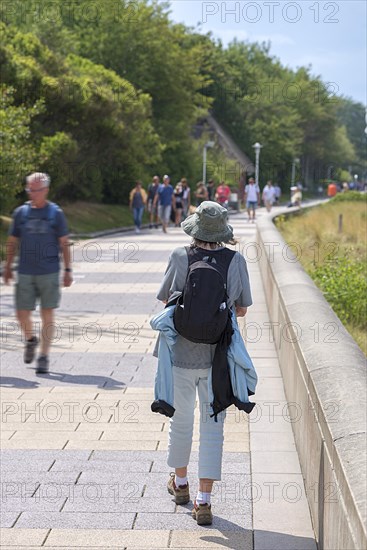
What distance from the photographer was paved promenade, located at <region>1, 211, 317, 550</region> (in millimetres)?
4980

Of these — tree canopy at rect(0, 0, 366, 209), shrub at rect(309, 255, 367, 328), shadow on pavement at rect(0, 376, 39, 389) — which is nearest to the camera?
shadow on pavement at rect(0, 376, 39, 389)

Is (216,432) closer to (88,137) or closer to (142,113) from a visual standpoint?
(88,137)

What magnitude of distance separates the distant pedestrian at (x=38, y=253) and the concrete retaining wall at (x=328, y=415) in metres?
2.22

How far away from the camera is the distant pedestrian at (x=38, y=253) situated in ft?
28.3

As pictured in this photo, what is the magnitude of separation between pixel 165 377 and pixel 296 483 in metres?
1.17

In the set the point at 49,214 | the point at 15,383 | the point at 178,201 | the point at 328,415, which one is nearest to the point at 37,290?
the point at 49,214

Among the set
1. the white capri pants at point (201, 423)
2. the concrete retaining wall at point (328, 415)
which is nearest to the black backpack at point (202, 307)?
the white capri pants at point (201, 423)

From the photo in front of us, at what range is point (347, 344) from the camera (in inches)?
226

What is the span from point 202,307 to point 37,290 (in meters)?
4.38

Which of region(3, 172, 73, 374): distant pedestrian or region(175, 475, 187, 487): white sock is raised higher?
region(3, 172, 73, 374): distant pedestrian

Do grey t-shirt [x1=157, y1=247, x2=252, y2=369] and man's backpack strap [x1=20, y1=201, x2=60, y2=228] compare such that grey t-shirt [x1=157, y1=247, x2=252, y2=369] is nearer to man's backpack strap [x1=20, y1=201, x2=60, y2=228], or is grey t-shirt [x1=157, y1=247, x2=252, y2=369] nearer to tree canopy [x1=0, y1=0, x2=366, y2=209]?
man's backpack strap [x1=20, y1=201, x2=60, y2=228]

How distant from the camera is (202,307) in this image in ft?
16.0

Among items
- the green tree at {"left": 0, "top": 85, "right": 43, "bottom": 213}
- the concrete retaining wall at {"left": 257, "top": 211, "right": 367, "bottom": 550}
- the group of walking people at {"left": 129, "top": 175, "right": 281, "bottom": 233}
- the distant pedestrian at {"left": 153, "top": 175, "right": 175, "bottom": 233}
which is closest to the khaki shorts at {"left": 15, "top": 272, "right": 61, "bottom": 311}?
the concrete retaining wall at {"left": 257, "top": 211, "right": 367, "bottom": 550}

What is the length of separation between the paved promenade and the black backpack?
1018 millimetres
